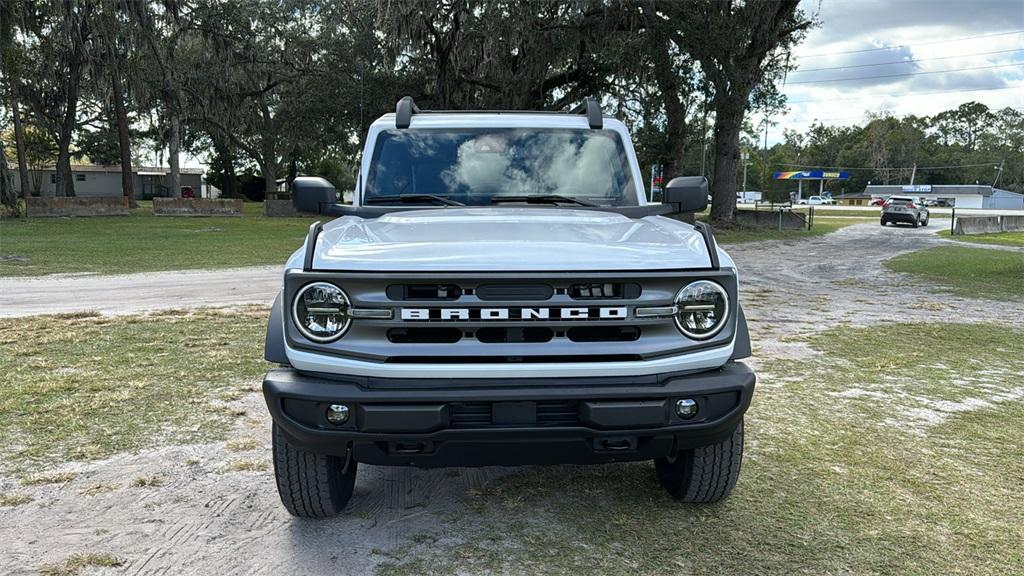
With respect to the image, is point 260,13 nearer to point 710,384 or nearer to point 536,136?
point 536,136

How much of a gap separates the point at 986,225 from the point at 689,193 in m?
33.0

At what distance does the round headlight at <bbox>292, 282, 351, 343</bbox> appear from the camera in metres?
2.77

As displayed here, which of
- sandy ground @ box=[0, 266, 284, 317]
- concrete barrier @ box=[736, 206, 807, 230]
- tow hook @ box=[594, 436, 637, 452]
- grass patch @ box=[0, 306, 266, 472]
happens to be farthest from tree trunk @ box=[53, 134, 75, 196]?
tow hook @ box=[594, 436, 637, 452]

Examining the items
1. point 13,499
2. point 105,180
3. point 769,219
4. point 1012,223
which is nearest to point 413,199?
point 13,499

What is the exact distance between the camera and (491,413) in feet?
8.84

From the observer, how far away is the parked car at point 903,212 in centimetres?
3531

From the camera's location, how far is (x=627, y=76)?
23.6 metres

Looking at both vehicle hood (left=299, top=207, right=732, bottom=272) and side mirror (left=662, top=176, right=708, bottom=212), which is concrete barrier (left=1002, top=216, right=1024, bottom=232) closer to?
side mirror (left=662, top=176, right=708, bottom=212)

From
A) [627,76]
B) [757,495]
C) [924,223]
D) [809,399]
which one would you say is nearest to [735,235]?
[627,76]

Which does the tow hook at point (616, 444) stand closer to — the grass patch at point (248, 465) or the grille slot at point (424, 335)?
the grille slot at point (424, 335)

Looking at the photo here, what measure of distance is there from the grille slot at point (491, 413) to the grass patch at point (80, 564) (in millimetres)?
1510

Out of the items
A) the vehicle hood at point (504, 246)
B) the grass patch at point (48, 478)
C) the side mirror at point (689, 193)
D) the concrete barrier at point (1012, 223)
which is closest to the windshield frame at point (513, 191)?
the side mirror at point (689, 193)

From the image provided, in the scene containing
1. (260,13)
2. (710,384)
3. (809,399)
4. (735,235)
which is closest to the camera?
(710,384)

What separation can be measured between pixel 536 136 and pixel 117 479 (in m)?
2.94
